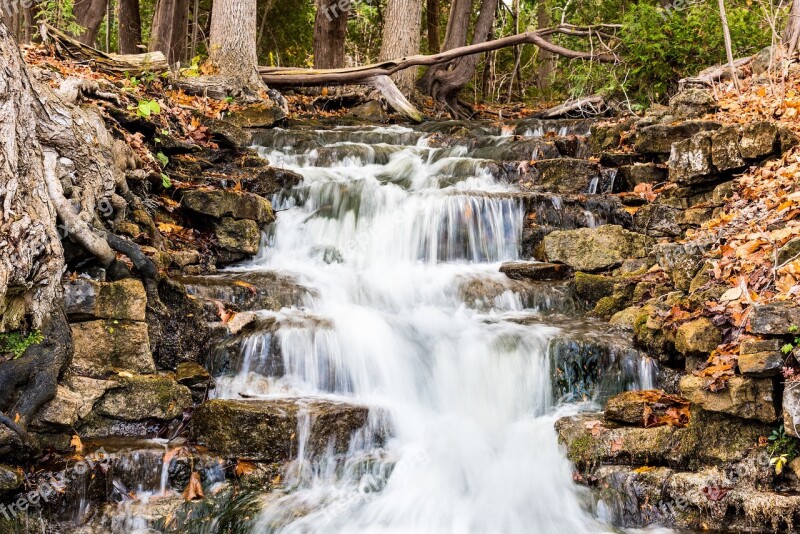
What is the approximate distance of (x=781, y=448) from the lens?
172 inches

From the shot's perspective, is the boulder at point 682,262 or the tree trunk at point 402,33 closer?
the boulder at point 682,262

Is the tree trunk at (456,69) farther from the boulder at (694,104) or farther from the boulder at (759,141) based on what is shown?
the boulder at (759,141)

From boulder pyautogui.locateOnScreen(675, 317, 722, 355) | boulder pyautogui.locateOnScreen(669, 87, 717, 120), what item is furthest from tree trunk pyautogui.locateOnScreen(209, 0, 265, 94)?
boulder pyautogui.locateOnScreen(675, 317, 722, 355)

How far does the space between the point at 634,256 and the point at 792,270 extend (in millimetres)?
2718

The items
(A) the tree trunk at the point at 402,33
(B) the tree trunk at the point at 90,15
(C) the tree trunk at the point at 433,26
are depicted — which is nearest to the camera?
(B) the tree trunk at the point at 90,15

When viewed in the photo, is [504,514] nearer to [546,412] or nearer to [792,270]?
[546,412]

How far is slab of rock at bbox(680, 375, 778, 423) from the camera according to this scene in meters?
4.41

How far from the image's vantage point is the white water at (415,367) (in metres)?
4.84

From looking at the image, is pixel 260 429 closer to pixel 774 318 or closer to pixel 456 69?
pixel 774 318

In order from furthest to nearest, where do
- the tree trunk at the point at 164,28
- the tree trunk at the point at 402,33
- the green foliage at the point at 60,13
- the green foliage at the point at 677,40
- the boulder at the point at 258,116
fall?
the tree trunk at the point at 402,33 < the tree trunk at the point at 164,28 < the boulder at the point at 258,116 < the green foliage at the point at 677,40 < the green foliage at the point at 60,13

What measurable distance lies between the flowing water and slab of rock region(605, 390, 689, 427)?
1.57 ft

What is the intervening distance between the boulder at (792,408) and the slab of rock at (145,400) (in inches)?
168

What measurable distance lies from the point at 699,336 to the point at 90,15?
13.1m

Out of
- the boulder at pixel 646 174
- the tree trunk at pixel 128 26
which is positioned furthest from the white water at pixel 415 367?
the tree trunk at pixel 128 26
